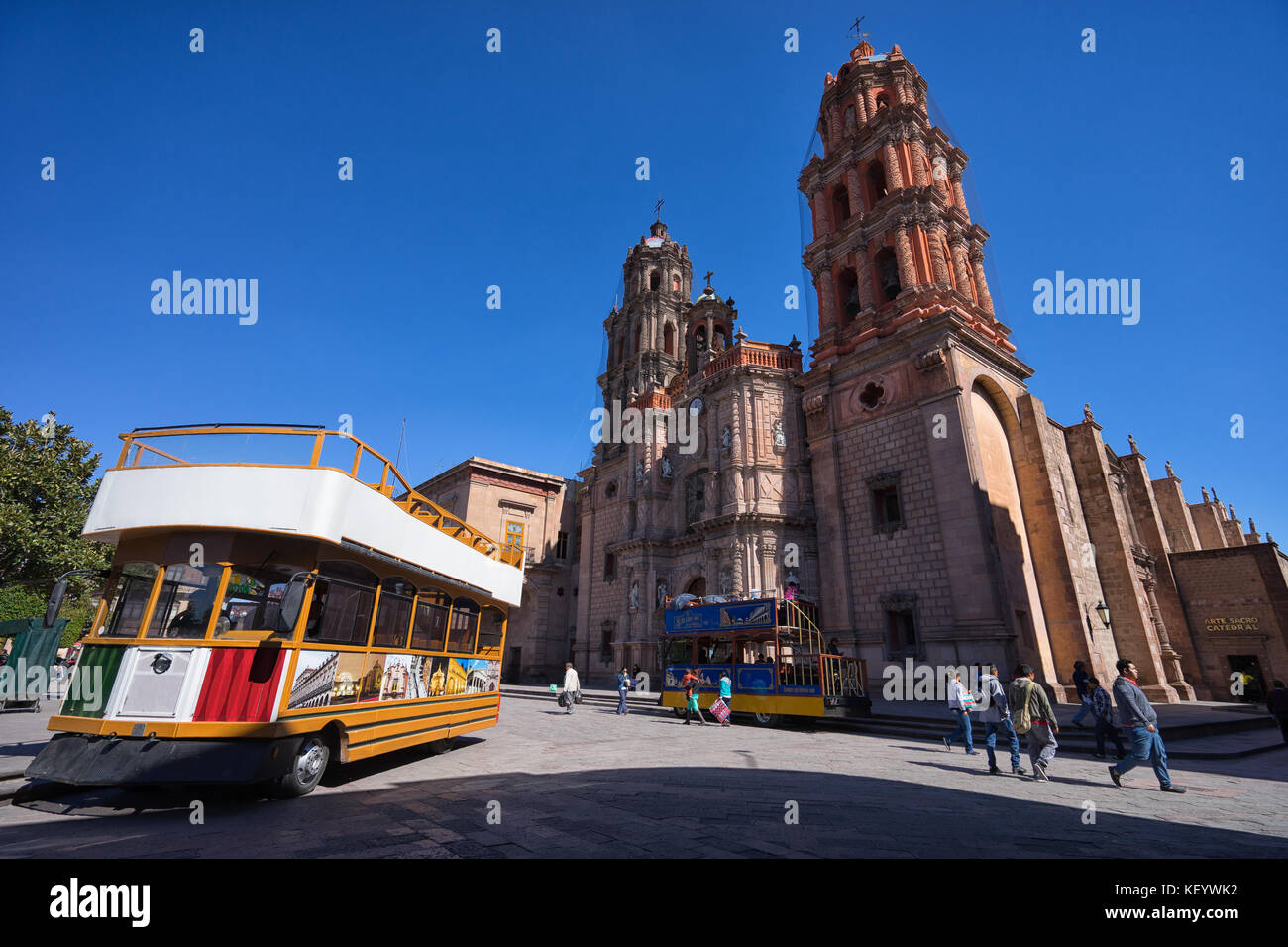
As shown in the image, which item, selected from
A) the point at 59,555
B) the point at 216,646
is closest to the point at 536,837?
the point at 216,646

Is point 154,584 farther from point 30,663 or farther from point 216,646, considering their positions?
point 30,663

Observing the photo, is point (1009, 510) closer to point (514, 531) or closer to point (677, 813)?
point (677, 813)

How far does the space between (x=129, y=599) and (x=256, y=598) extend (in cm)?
145

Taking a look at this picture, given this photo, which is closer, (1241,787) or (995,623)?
(1241,787)

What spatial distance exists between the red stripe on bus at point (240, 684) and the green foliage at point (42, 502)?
90.5ft

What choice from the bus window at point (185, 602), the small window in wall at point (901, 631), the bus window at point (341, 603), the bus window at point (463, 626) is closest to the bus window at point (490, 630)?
the bus window at point (463, 626)

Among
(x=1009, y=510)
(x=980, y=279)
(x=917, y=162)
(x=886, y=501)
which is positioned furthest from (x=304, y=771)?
(x=917, y=162)

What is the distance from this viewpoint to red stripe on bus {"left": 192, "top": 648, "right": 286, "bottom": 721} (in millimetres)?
6055

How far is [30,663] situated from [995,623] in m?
27.3

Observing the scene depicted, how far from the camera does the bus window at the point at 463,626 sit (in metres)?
10.5

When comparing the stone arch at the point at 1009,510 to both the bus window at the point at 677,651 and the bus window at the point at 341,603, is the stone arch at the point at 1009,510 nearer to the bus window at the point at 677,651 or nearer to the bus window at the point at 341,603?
the bus window at the point at 677,651

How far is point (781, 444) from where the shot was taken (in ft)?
91.6

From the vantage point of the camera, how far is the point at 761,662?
1717cm
